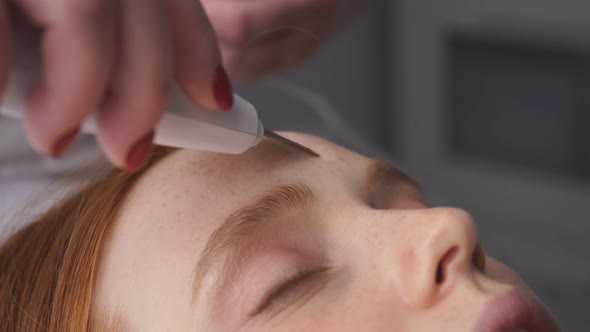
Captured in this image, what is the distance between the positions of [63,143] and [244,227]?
0.88ft

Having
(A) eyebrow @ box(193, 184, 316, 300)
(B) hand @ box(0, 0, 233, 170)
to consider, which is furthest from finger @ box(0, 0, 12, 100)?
(A) eyebrow @ box(193, 184, 316, 300)

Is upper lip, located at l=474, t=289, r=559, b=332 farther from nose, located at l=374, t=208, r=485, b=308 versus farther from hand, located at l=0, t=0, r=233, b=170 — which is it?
hand, located at l=0, t=0, r=233, b=170

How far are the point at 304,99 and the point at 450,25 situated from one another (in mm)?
882

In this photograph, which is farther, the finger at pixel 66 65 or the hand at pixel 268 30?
the hand at pixel 268 30

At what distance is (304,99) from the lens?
1586 mm

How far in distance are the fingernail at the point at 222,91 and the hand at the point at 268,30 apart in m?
0.51

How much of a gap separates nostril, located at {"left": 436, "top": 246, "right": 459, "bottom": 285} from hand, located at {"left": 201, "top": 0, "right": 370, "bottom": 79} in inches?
19.9

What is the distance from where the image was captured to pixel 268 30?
1.04 m

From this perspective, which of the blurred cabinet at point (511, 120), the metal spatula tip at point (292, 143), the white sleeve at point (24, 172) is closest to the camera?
the metal spatula tip at point (292, 143)

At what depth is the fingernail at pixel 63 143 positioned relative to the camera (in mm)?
420

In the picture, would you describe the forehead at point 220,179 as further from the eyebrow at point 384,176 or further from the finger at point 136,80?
the finger at point 136,80

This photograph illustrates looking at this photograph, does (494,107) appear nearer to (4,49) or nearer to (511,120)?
(511,120)

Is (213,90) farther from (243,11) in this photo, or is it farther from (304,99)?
(304,99)

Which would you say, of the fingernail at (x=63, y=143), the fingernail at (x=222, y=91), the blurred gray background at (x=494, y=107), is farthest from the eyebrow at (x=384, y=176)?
the blurred gray background at (x=494, y=107)
